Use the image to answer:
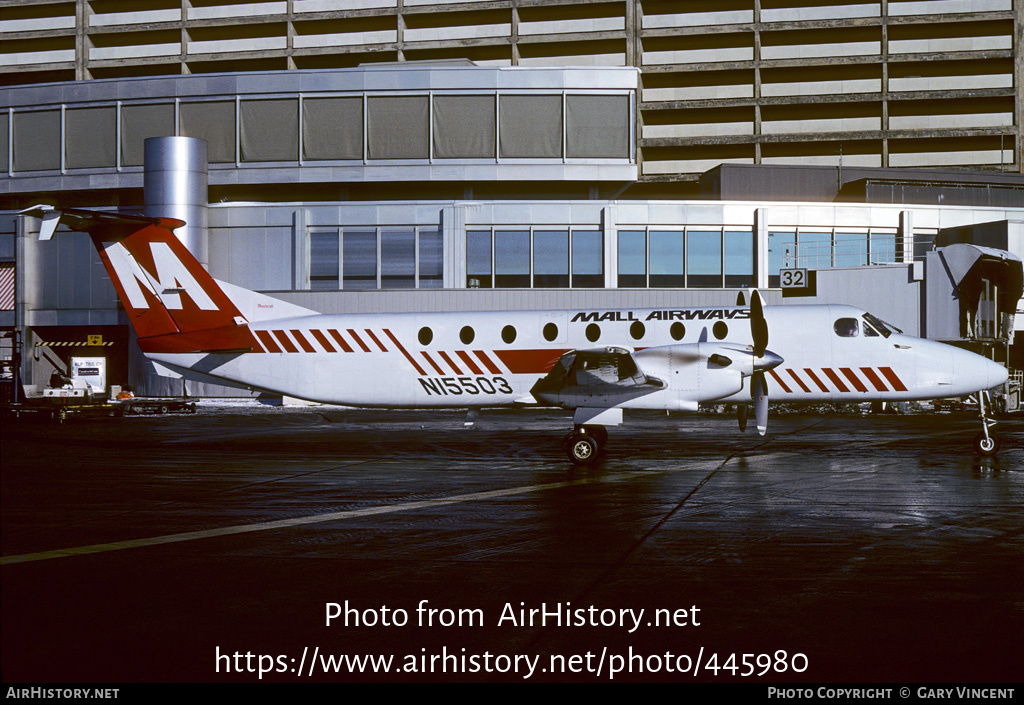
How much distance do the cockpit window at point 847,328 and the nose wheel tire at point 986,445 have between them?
3.30 metres

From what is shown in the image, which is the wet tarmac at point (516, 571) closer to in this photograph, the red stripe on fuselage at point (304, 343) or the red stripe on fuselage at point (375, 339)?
the red stripe on fuselage at point (375, 339)

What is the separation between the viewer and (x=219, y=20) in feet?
222

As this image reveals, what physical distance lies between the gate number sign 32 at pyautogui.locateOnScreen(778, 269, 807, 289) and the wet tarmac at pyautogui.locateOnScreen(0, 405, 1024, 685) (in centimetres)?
2710

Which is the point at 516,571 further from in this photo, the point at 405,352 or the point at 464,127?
the point at 464,127

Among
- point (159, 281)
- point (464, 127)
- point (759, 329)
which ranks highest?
point (464, 127)

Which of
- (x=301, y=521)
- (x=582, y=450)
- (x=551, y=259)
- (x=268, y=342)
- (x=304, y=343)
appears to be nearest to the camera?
(x=301, y=521)

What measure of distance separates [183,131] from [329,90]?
27.8ft

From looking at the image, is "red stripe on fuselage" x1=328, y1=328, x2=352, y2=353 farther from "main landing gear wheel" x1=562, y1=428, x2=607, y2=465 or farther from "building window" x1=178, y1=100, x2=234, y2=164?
"building window" x1=178, y1=100, x2=234, y2=164

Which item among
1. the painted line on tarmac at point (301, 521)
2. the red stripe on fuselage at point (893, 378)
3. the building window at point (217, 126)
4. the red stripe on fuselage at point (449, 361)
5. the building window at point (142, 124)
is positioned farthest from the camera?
the building window at point (142, 124)

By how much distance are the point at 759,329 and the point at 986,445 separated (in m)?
5.46

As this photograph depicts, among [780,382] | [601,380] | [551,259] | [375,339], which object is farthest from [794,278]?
[375,339]

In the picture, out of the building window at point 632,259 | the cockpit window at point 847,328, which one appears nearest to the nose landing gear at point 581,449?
the cockpit window at point 847,328

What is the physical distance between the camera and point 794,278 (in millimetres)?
44750

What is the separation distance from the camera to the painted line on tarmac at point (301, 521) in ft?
30.6
